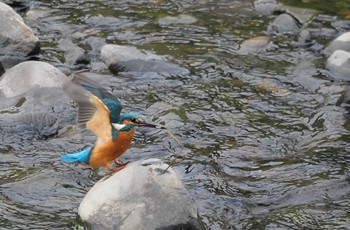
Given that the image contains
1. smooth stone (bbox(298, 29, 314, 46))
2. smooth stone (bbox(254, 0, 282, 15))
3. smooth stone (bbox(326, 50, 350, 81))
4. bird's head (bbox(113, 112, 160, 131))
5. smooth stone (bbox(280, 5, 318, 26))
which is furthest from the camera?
smooth stone (bbox(254, 0, 282, 15))

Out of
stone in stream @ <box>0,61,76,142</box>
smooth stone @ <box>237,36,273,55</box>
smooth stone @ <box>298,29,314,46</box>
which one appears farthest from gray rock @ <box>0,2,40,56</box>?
smooth stone @ <box>298,29,314,46</box>

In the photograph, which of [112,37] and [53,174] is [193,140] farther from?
[112,37]

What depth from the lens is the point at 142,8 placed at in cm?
1049

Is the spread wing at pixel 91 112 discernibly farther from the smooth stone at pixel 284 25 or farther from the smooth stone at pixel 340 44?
the smooth stone at pixel 284 25

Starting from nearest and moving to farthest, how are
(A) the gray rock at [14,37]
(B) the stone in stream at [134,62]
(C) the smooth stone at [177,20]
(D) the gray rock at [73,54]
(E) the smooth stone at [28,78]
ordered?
(E) the smooth stone at [28,78]
(B) the stone in stream at [134,62]
(D) the gray rock at [73,54]
(A) the gray rock at [14,37]
(C) the smooth stone at [177,20]

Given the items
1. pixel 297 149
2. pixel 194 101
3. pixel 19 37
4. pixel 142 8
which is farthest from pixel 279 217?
pixel 142 8

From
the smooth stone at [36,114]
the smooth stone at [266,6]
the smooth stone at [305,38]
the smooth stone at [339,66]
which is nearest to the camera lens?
the smooth stone at [36,114]

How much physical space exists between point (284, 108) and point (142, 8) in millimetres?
3466

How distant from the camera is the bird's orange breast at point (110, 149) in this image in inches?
201

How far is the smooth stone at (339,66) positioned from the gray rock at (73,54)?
8.60 ft

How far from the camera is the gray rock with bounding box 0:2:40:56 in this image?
28.8ft

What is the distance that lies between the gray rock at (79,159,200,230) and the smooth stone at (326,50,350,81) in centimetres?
364

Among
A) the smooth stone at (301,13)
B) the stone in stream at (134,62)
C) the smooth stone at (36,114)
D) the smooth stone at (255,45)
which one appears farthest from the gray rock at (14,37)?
the smooth stone at (301,13)

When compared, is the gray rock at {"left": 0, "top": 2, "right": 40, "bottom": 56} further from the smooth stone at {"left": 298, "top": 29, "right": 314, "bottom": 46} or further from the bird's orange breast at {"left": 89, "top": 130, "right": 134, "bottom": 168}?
the bird's orange breast at {"left": 89, "top": 130, "right": 134, "bottom": 168}
